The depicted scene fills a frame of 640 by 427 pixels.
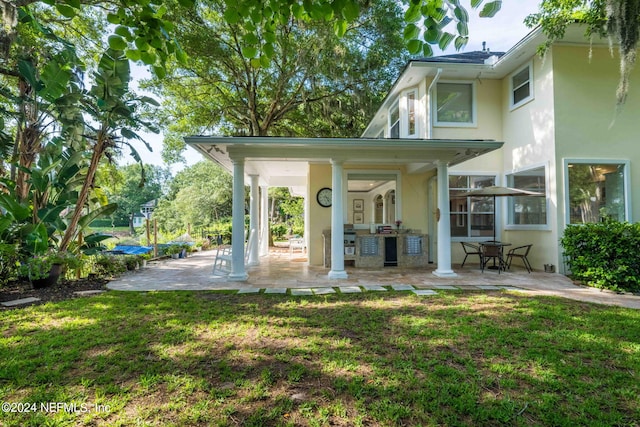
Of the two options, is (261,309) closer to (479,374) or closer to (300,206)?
(479,374)

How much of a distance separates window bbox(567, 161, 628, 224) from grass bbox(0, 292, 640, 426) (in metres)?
3.55

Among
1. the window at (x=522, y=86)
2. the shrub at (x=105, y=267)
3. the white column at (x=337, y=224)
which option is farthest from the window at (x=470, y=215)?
the shrub at (x=105, y=267)

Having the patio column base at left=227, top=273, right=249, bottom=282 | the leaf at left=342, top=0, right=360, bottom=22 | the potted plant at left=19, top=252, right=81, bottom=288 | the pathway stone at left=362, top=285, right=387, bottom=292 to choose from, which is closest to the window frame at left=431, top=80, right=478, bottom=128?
the pathway stone at left=362, top=285, right=387, bottom=292

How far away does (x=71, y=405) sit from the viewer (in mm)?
2201

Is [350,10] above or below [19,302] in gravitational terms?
above

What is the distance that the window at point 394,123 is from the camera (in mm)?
10189

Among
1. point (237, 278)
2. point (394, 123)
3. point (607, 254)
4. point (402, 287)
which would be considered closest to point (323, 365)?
point (402, 287)

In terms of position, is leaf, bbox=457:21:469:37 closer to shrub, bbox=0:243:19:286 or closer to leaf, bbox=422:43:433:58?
leaf, bbox=422:43:433:58

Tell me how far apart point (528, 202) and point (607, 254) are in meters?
2.59

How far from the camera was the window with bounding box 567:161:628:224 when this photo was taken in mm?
7172

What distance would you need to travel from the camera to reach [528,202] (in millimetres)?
8141

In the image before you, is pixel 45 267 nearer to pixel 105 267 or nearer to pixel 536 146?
pixel 105 267

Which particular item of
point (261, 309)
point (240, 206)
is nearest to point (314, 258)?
point (240, 206)

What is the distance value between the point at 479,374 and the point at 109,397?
2.96 metres
